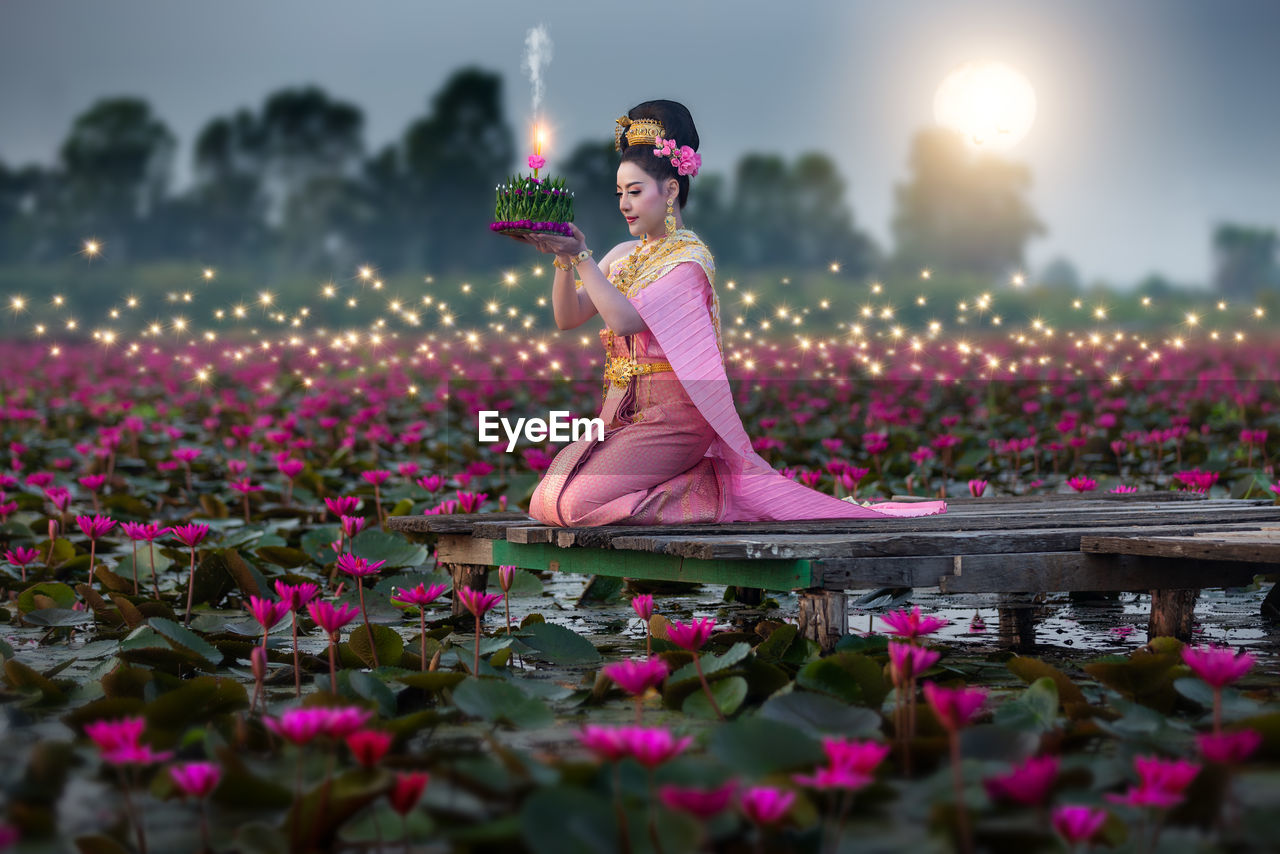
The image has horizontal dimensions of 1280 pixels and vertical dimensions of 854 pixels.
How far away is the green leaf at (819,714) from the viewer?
207 centimetres

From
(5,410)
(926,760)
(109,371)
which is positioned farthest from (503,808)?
(109,371)

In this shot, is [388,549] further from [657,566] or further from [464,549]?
[657,566]

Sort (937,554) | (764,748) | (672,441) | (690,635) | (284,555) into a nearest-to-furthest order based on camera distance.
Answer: (764,748) → (690,635) → (937,554) → (672,441) → (284,555)

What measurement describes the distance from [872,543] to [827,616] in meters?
0.19

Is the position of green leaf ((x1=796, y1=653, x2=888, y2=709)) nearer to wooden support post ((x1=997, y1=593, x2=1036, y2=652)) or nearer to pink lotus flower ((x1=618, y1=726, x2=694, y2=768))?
pink lotus flower ((x1=618, y1=726, x2=694, y2=768))

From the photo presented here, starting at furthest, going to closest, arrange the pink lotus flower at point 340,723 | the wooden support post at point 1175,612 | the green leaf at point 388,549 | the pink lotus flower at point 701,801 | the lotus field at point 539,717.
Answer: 1. the green leaf at point 388,549
2. the wooden support post at point 1175,612
3. the pink lotus flower at point 340,723
4. the lotus field at point 539,717
5. the pink lotus flower at point 701,801

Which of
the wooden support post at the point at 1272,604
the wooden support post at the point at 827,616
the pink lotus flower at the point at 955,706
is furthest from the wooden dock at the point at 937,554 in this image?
the pink lotus flower at the point at 955,706

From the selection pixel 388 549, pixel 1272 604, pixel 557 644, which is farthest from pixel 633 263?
pixel 1272 604

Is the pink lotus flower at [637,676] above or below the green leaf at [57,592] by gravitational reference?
above

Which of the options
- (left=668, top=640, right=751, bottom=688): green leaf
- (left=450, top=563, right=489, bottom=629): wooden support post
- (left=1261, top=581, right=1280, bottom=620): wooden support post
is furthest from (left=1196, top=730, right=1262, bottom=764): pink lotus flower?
(left=450, top=563, right=489, bottom=629): wooden support post

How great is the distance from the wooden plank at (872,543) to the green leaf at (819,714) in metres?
0.71

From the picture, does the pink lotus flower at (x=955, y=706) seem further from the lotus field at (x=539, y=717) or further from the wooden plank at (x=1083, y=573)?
the wooden plank at (x=1083, y=573)

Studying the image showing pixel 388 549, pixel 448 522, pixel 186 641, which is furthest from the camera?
pixel 388 549

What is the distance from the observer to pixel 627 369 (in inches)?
143
